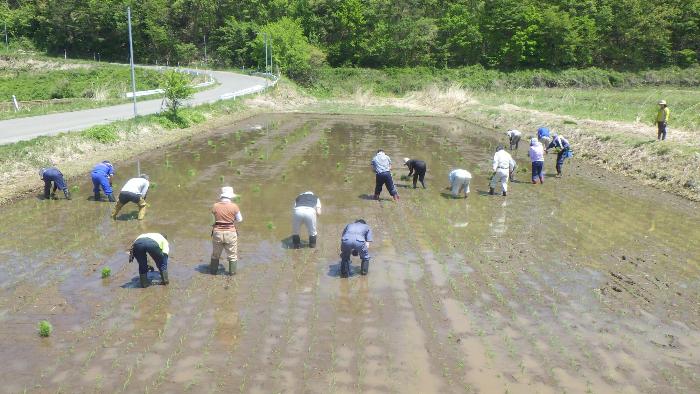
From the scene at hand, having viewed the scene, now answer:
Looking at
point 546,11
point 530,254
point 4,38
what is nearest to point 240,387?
point 530,254

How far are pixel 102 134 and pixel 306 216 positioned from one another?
47.3 feet

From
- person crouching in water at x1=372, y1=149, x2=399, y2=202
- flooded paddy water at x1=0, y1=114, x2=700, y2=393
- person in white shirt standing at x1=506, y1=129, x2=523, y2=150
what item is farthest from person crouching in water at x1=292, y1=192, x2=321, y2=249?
person in white shirt standing at x1=506, y1=129, x2=523, y2=150

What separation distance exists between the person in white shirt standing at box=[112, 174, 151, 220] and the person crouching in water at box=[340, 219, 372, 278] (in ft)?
18.2

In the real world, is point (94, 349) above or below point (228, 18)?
below

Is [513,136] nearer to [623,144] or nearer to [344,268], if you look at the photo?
[623,144]

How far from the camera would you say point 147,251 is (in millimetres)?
8984

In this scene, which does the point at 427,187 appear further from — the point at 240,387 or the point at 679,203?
the point at 240,387

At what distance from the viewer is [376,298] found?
921 cm

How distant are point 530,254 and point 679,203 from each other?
7035 millimetres

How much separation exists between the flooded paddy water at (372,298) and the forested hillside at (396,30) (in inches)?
2096

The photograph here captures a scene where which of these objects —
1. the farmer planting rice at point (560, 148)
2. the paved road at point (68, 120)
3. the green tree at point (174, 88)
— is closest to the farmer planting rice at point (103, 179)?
the paved road at point (68, 120)

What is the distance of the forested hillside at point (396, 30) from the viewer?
72000 millimetres

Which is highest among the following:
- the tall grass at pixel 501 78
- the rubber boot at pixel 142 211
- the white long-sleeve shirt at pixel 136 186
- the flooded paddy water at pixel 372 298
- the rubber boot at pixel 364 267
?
the tall grass at pixel 501 78

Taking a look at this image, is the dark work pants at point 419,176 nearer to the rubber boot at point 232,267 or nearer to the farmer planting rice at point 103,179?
the rubber boot at point 232,267
